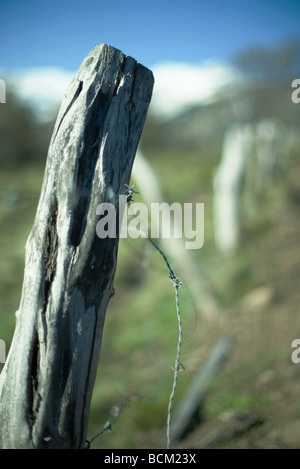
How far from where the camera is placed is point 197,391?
16.7ft

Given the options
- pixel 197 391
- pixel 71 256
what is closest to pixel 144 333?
pixel 197 391

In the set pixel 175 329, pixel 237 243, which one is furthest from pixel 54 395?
pixel 237 243

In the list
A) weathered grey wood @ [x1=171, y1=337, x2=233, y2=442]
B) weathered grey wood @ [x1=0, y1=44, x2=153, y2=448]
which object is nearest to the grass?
weathered grey wood @ [x1=171, y1=337, x2=233, y2=442]

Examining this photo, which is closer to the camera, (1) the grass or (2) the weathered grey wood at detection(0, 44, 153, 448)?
(2) the weathered grey wood at detection(0, 44, 153, 448)

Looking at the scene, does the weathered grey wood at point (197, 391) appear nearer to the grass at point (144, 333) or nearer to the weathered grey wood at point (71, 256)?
the grass at point (144, 333)

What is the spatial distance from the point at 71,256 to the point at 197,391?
3.83m

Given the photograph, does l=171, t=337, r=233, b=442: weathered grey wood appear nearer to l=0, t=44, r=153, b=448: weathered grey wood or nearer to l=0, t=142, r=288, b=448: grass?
l=0, t=142, r=288, b=448: grass

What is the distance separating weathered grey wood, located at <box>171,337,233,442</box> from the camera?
4.32 m

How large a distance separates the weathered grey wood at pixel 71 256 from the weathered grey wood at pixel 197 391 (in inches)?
104

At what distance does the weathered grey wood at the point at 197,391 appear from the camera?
4316 millimetres

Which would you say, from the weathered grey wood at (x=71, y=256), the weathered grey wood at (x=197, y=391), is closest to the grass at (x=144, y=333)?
the weathered grey wood at (x=197, y=391)

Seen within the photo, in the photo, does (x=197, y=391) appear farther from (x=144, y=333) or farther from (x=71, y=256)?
(x=71, y=256)

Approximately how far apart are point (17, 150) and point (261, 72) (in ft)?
63.5

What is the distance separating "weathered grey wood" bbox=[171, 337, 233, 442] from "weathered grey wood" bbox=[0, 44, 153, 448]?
104 inches
